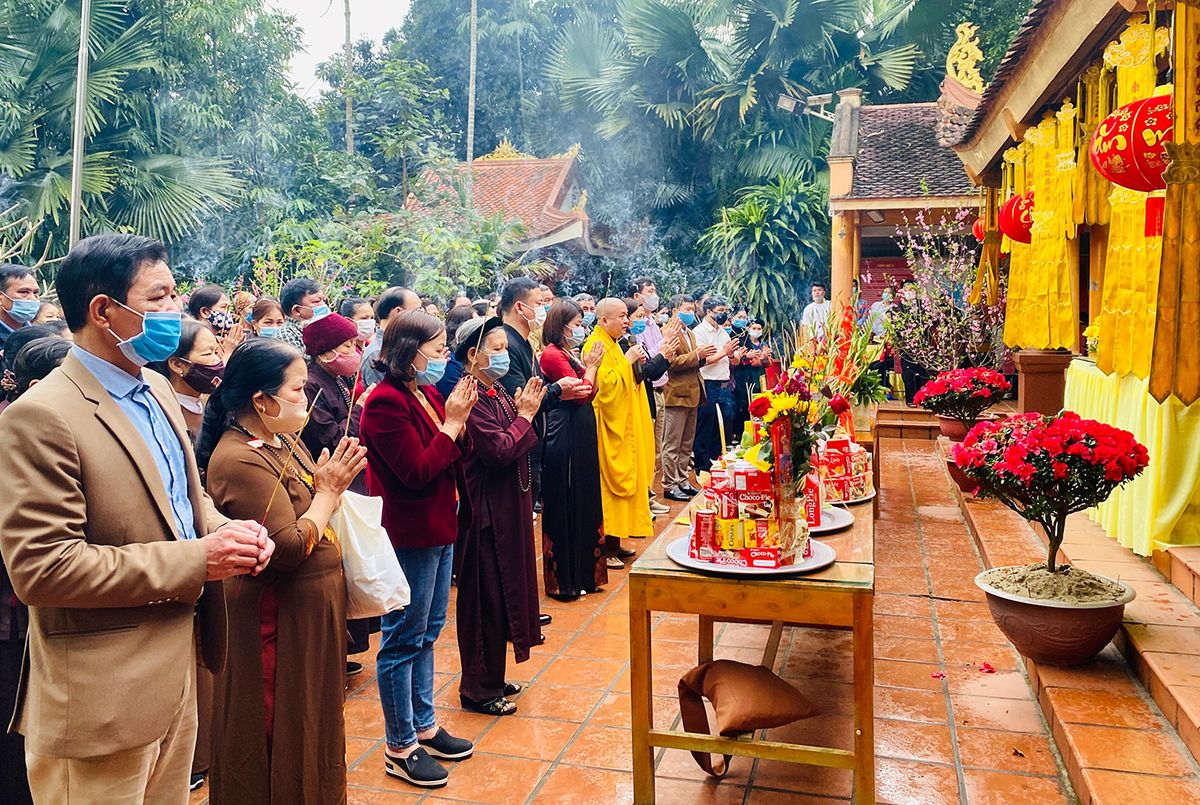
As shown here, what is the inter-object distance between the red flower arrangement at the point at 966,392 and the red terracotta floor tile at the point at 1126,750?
4508mm

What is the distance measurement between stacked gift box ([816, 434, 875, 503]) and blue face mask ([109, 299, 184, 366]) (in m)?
2.53

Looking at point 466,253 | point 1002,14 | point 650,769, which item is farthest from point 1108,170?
point 1002,14

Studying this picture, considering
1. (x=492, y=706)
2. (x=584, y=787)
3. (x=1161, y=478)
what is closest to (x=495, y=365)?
(x=492, y=706)

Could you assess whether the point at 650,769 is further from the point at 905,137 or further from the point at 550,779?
the point at 905,137

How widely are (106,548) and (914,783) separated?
8.26ft

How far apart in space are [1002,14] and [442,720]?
20.7 m

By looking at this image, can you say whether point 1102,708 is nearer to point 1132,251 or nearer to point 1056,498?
point 1056,498

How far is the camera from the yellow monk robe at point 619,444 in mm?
5852

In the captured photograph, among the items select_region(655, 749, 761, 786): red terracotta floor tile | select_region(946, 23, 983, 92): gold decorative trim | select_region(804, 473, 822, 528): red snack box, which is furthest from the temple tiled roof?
select_region(655, 749, 761, 786): red terracotta floor tile

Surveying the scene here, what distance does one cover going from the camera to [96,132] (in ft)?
49.3

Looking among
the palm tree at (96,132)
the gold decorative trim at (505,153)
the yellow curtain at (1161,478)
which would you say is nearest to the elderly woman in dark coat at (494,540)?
the yellow curtain at (1161,478)

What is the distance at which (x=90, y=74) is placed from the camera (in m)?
14.6

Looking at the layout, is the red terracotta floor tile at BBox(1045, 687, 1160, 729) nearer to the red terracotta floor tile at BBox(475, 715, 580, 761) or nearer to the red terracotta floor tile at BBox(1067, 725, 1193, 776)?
the red terracotta floor tile at BBox(1067, 725, 1193, 776)

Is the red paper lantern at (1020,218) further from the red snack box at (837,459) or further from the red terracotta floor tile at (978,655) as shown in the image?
the red snack box at (837,459)
